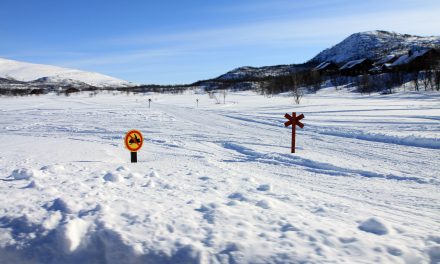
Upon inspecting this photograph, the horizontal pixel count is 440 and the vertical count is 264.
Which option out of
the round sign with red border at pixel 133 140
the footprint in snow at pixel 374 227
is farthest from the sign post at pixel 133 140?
the footprint in snow at pixel 374 227

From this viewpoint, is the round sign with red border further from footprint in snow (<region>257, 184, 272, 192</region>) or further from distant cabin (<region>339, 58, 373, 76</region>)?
distant cabin (<region>339, 58, 373, 76</region>)

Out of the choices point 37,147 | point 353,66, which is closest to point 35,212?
point 37,147

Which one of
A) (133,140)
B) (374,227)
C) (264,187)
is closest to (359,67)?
(133,140)

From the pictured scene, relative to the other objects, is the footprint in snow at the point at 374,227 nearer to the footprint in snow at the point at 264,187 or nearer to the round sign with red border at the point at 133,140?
the footprint in snow at the point at 264,187

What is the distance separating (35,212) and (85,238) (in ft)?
3.27

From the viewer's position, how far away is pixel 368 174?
6.31 meters

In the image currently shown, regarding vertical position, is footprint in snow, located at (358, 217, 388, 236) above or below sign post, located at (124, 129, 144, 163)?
below

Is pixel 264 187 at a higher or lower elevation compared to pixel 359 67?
lower

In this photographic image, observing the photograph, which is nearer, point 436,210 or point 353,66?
point 436,210

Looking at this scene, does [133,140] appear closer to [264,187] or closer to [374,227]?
[264,187]

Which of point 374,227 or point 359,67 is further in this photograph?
point 359,67

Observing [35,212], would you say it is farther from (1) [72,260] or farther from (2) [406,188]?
(2) [406,188]

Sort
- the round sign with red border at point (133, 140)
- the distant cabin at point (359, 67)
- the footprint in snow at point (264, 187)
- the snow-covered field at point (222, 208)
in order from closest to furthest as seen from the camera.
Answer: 1. the snow-covered field at point (222, 208)
2. the footprint in snow at point (264, 187)
3. the round sign with red border at point (133, 140)
4. the distant cabin at point (359, 67)

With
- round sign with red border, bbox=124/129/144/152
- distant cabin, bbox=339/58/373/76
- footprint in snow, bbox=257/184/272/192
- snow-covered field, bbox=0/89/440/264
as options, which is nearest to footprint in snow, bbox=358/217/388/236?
snow-covered field, bbox=0/89/440/264
